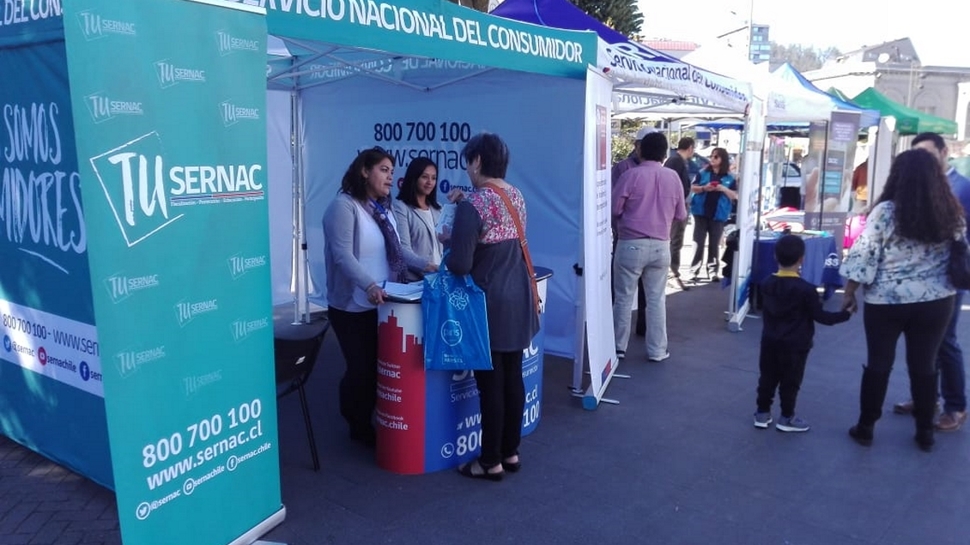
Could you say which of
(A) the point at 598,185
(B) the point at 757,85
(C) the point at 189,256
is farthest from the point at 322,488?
(B) the point at 757,85

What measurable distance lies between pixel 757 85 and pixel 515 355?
4864 millimetres

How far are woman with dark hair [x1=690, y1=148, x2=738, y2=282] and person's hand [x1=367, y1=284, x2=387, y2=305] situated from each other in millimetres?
6403

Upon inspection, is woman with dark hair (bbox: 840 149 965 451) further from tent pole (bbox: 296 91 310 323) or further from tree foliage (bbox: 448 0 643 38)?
tree foliage (bbox: 448 0 643 38)

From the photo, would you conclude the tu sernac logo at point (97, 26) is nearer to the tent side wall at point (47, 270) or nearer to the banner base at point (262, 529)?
the tent side wall at point (47, 270)

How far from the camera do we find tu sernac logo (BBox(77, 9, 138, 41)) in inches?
88.1

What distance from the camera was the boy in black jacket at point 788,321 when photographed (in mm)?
4281

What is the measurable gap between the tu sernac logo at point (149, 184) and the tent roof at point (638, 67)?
2761 mm

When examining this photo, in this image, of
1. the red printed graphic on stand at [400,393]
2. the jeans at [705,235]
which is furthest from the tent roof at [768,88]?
the red printed graphic on stand at [400,393]

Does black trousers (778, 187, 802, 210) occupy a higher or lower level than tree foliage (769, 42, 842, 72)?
lower

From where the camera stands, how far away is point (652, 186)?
225 inches

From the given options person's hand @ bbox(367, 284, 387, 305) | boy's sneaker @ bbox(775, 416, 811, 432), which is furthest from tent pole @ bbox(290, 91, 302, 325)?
boy's sneaker @ bbox(775, 416, 811, 432)

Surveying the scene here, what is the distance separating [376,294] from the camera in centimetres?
365

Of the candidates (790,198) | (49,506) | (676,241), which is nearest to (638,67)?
(49,506)

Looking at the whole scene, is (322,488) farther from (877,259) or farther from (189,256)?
(877,259)
